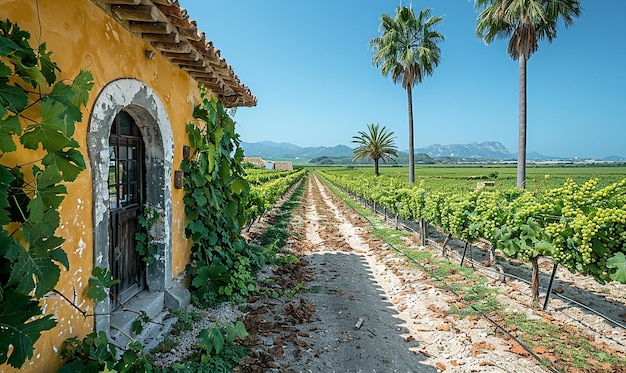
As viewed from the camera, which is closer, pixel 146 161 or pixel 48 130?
pixel 48 130

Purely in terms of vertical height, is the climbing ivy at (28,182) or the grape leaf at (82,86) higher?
the grape leaf at (82,86)

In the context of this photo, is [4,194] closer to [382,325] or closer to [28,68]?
[28,68]

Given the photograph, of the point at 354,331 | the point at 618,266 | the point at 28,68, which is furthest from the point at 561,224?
the point at 28,68

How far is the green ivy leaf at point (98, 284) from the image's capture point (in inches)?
119

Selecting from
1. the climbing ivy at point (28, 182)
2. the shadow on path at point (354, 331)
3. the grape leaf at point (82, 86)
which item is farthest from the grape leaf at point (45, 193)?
the shadow on path at point (354, 331)

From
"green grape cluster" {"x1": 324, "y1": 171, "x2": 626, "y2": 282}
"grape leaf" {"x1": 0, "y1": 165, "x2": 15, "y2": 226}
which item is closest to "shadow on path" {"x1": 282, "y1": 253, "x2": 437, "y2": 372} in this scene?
"green grape cluster" {"x1": 324, "y1": 171, "x2": 626, "y2": 282}

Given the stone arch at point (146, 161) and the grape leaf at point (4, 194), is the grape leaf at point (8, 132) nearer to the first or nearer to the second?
the grape leaf at point (4, 194)

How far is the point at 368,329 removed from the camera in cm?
502

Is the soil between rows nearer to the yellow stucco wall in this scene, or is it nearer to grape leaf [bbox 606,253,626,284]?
grape leaf [bbox 606,253,626,284]

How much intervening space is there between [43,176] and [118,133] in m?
2.15

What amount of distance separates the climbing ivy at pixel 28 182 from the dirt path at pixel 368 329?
2391mm

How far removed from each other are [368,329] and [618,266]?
3258mm

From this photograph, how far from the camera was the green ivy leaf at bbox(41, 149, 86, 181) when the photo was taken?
2.27 metres

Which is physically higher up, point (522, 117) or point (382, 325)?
point (522, 117)
